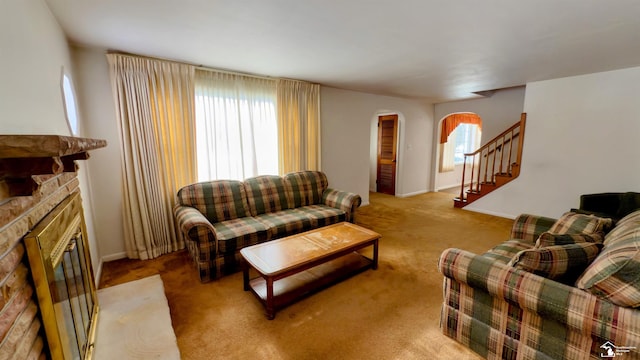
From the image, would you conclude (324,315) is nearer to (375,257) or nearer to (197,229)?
(375,257)

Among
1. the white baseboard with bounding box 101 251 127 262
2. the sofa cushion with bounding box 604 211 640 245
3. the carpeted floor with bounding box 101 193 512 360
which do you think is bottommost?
the carpeted floor with bounding box 101 193 512 360

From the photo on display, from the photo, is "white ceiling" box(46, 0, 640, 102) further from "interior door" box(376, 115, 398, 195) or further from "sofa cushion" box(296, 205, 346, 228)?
"interior door" box(376, 115, 398, 195)

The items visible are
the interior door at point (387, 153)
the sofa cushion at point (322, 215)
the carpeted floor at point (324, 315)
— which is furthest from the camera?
the interior door at point (387, 153)

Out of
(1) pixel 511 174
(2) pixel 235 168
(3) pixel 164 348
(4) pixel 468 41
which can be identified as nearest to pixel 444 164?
(1) pixel 511 174

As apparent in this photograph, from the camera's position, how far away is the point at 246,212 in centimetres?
332

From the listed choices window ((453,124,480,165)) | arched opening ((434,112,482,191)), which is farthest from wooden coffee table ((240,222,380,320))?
window ((453,124,480,165))

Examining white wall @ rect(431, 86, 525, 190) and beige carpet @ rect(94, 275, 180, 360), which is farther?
white wall @ rect(431, 86, 525, 190)

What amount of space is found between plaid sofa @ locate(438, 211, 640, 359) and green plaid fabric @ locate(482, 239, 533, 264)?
41 cm

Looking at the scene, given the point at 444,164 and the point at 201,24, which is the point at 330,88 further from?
the point at 444,164

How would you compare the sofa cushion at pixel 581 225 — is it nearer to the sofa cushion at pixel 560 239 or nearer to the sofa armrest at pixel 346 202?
the sofa cushion at pixel 560 239

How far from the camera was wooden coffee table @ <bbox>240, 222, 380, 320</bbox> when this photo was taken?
6.73ft

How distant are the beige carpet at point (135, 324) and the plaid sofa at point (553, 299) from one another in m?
1.84

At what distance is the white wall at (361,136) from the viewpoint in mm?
4641
